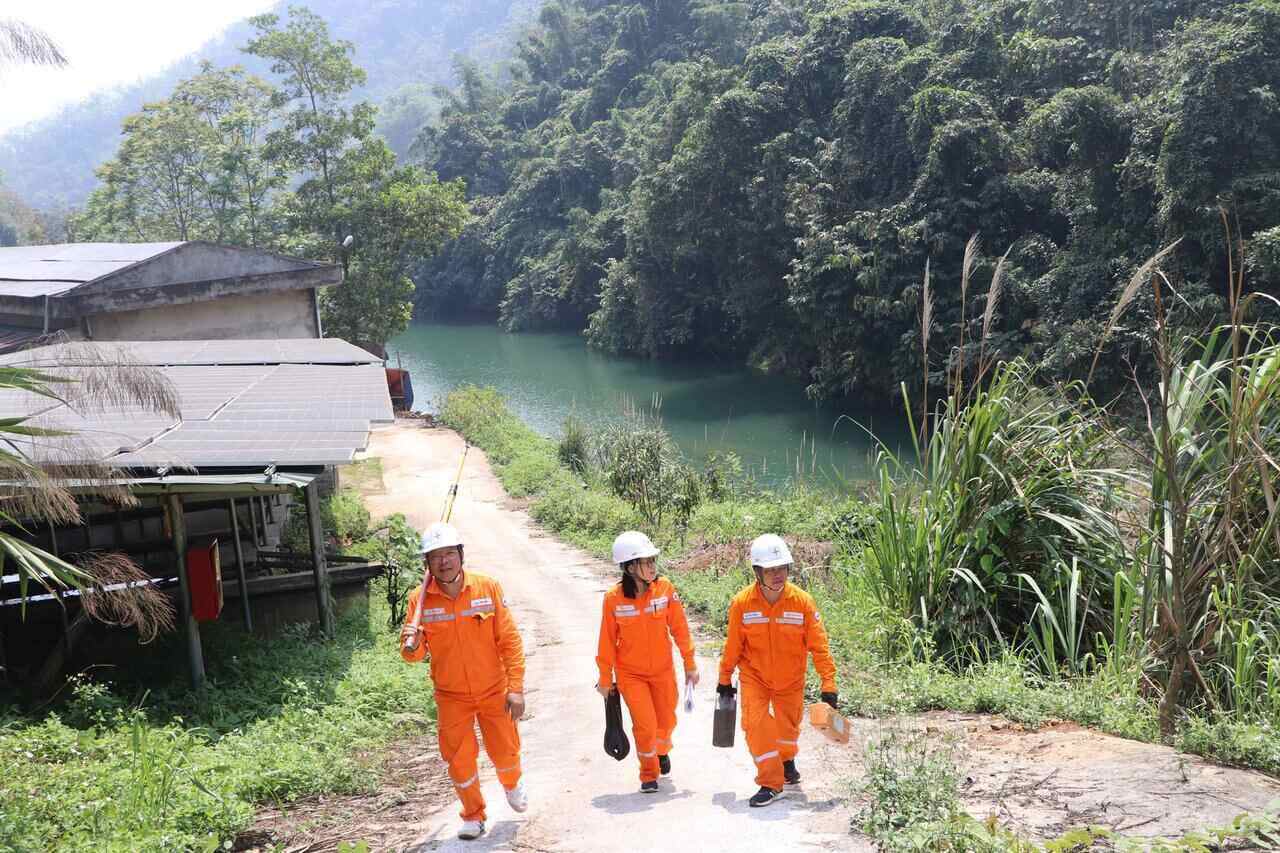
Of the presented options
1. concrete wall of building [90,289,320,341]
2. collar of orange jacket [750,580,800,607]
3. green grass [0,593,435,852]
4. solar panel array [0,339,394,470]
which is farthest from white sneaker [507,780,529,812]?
concrete wall of building [90,289,320,341]

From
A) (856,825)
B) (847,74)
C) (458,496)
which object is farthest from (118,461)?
(847,74)

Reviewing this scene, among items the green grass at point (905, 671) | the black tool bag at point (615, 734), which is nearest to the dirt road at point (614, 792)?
the black tool bag at point (615, 734)

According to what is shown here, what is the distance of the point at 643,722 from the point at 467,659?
0.93 meters

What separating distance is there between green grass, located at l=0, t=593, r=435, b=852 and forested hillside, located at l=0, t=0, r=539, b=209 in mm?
113910

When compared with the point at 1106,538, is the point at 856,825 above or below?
below

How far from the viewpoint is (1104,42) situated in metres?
26.9

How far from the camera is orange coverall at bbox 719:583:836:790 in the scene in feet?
16.5

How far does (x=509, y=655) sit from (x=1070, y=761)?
8.25 ft

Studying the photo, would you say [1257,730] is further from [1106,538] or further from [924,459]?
[924,459]

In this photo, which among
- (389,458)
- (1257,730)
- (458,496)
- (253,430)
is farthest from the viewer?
(389,458)

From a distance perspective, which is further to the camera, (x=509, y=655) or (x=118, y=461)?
(x=118, y=461)

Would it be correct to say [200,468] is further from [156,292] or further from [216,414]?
[156,292]

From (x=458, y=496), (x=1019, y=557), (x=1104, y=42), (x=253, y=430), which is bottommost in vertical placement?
(x=458, y=496)

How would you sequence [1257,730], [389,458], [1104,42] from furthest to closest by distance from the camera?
1. [1104,42]
2. [389,458]
3. [1257,730]
